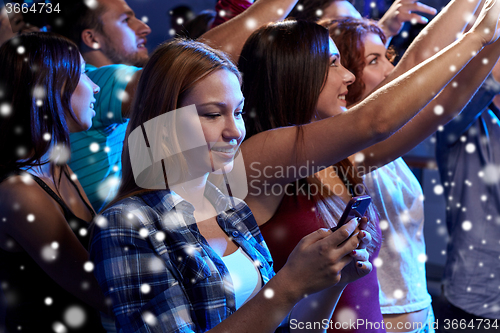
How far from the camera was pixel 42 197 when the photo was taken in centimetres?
109

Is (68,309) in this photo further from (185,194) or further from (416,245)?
(416,245)

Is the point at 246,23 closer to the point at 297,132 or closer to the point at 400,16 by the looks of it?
the point at 297,132

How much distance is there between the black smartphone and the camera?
803 mm

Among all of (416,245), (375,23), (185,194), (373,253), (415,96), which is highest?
(375,23)

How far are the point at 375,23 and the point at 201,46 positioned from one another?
91 centimetres

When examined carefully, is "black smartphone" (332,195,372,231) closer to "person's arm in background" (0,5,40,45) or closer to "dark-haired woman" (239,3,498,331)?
"dark-haired woman" (239,3,498,331)

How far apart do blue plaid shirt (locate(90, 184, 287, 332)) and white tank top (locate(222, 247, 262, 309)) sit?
2 cm

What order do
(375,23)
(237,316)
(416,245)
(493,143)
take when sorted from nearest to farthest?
1. (237,316)
2. (416,245)
3. (375,23)
4. (493,143)

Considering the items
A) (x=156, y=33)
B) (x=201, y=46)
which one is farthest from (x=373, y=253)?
(x=156, y=33)

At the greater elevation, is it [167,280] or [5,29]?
[5,29]

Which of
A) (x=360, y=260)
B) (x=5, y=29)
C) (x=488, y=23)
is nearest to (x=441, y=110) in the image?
(x=488, y=23)

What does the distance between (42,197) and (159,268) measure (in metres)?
0.46

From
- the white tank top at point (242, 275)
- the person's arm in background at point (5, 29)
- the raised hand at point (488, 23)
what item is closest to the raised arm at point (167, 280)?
the white tank top at point (242, 275)

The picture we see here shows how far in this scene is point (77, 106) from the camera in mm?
1253
